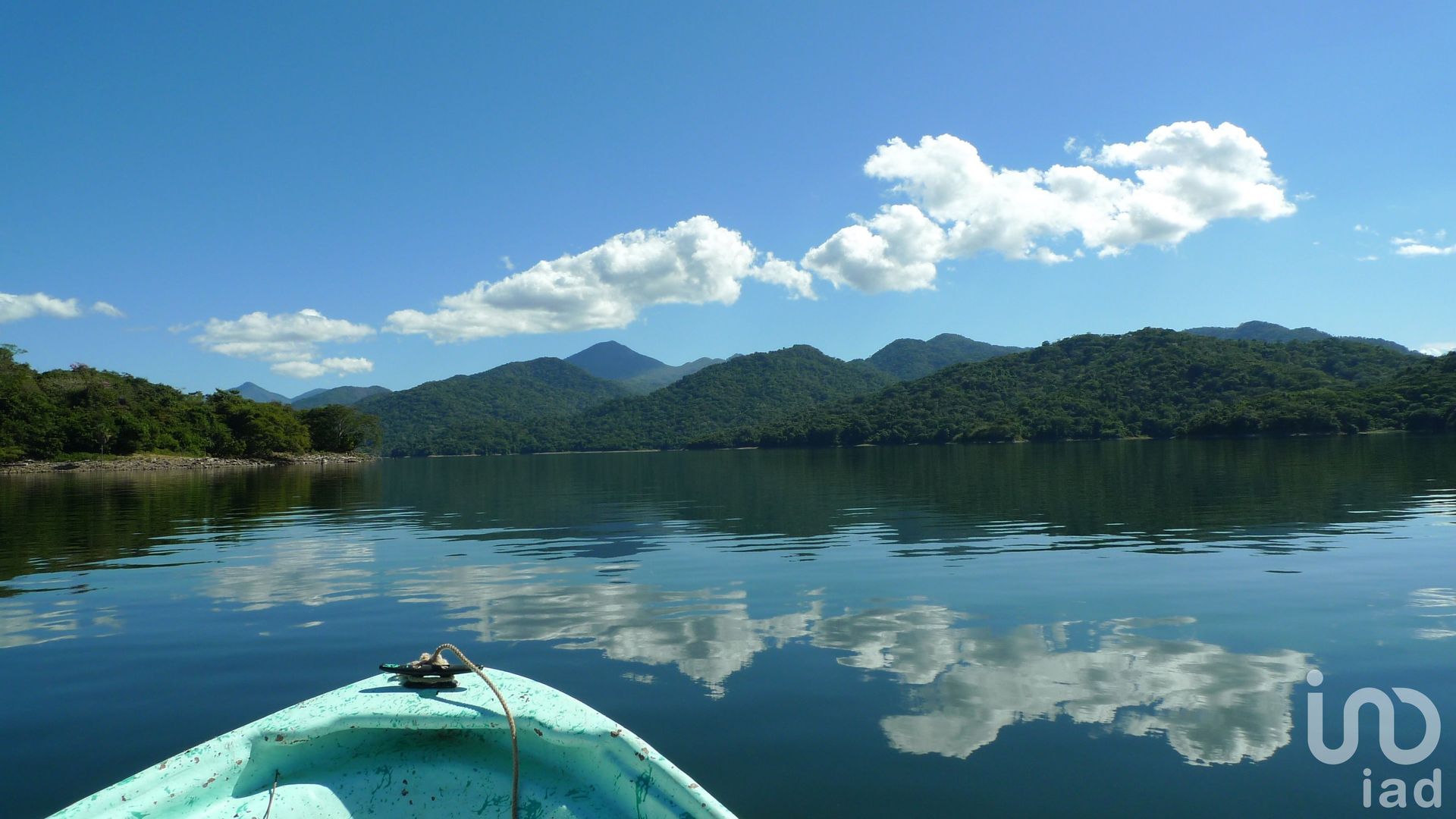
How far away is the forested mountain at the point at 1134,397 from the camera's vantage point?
159 m

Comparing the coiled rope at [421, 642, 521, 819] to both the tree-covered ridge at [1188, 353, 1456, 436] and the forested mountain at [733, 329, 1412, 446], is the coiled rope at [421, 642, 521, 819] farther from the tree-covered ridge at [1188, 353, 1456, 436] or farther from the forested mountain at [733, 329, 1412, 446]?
the forested mountain at [733, 329, 1412, 446]

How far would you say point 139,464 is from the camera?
9888 centimetres

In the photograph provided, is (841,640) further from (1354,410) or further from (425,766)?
(1354,410)

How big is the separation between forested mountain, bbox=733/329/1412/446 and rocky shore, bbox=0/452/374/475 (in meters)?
111

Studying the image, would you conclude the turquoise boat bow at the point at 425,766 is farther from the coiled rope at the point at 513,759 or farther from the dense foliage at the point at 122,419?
the dense foliage at the point at 122,419

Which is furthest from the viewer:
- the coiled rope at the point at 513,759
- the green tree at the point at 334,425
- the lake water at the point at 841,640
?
the green tree at the point at 334,425

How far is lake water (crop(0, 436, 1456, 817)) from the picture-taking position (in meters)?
6.14

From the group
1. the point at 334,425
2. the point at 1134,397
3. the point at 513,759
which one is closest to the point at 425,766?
the point at 513,759

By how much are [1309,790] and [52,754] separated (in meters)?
10.2

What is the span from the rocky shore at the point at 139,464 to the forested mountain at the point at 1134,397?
11106 centimetres

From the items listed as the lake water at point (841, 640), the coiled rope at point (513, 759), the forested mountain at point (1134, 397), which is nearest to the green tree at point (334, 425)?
the forested mountain at point (1134, 397)

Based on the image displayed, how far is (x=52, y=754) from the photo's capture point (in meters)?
6.75

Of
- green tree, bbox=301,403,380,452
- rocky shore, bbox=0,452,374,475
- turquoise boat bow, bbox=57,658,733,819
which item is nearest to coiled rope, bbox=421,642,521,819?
turquoise boat bow, bbox=57,658,733,819

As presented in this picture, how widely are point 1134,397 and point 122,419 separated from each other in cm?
18556
